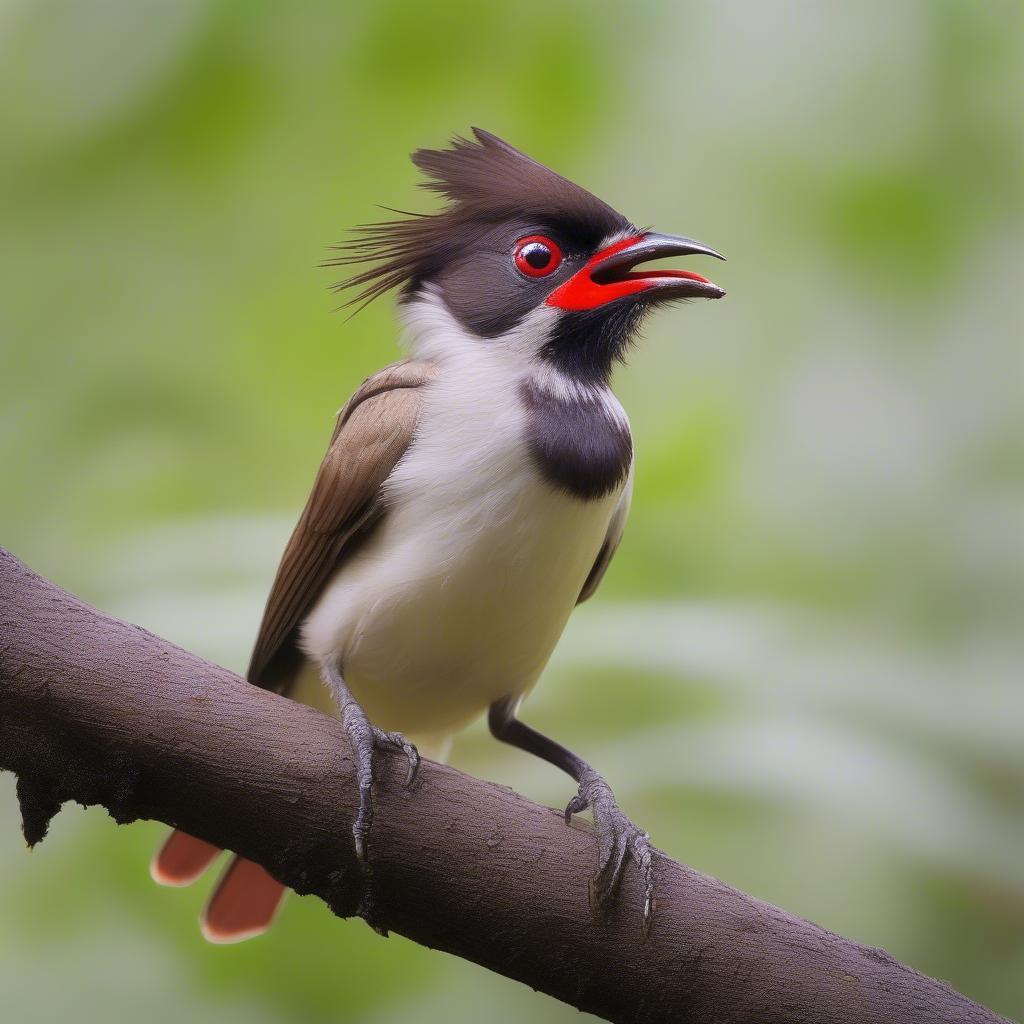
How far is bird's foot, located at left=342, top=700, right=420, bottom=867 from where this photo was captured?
1404 millimetres

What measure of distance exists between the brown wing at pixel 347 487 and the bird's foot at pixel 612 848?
494 millimetres

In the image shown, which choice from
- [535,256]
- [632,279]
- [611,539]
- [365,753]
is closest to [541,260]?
[535,256]

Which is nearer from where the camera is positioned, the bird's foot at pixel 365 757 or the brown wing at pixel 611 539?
the bird's foot at pixel 365 757

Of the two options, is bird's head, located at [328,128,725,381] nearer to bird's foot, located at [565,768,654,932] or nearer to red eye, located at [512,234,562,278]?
red eye, located at [512,234,562,278]

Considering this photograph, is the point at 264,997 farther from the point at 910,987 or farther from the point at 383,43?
the point at 383,43

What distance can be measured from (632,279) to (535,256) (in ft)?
0.47

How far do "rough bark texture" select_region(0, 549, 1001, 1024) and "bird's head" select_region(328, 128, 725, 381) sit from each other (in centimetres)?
65

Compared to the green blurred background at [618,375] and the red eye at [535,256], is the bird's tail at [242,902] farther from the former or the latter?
the red eye at [535,256]

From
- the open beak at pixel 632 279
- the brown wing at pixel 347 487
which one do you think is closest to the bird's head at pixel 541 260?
the open beak at pixel 632 279

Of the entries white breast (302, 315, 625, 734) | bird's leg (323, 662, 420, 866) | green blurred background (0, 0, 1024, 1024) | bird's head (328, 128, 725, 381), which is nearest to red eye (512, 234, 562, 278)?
bird's head (328, 128, 725, 381)

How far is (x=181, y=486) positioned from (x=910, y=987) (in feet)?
6.52

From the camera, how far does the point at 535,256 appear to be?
5.61 ft

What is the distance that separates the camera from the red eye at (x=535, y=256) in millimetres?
1710

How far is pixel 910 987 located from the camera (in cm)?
141
